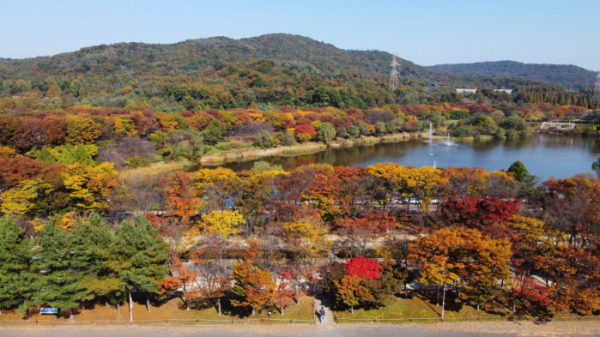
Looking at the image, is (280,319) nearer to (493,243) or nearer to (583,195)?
(493,243)

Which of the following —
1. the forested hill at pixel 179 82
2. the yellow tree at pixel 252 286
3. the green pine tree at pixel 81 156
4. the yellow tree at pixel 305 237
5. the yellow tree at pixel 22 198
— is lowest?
the yellow tree at pixel 252 286

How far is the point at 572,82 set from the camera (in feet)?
497

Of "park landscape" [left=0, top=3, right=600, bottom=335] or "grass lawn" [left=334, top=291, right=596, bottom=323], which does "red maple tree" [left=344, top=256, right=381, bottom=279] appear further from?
"grass lawn" [left=334, top=291, right=596, bottom=323]

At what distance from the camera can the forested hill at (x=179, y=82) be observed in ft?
180

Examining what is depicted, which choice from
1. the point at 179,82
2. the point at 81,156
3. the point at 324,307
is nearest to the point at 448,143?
the point at 81,156

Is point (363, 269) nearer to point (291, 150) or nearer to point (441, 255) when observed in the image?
point (441, 255)

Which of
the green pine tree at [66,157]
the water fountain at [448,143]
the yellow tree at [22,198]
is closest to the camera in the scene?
the yellow tree at [22,198]

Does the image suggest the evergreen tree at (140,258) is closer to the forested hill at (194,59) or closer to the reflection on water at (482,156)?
the reflection on water at (482,156)

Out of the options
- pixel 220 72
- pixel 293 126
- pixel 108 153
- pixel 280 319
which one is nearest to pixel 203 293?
pixel 280 319

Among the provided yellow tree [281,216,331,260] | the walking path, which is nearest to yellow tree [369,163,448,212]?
yellow tree [281,216,331,260]

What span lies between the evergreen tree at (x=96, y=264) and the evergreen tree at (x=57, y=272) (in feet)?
0.51

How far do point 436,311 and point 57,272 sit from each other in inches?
409

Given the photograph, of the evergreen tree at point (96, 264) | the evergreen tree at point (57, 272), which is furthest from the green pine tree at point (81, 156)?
the evergreen tree at point (57, 272)

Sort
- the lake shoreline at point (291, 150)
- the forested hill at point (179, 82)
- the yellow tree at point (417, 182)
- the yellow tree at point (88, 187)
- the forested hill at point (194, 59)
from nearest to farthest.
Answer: the yellow tree at point (88, 187) → the yellow tree at point (417, 182) → the lake shoreline at point (291, 150) → the forested hill at point (179, 82) → the forested hill at point (194, 59)
